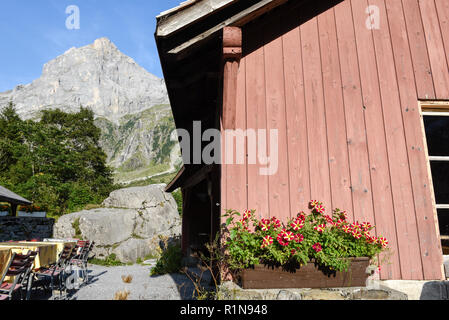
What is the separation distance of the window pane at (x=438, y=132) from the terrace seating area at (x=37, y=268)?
7.10 meters

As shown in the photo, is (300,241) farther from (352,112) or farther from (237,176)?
(352,112)

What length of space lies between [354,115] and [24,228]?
14188mm

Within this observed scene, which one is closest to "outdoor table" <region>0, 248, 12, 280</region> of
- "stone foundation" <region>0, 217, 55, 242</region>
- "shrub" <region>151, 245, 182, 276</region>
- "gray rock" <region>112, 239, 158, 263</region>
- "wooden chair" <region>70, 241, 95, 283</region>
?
"wooden chair" <region>70, 241, 95, 283</region>

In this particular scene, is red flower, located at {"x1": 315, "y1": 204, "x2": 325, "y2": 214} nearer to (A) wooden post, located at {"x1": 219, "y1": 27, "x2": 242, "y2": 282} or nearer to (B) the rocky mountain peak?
(A) wooden post, located at {"x1": 219, "y1": 27, "x2": 242, "y2": 282}

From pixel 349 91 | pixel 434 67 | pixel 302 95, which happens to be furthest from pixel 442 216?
pixel 302 95

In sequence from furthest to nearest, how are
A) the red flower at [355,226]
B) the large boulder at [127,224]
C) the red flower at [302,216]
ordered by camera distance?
the large boulder at [127,224], the red flower at [302,216], the red flower at [355,226]

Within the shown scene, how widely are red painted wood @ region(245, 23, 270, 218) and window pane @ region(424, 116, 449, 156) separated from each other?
3520mm

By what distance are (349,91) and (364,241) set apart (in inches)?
74.4

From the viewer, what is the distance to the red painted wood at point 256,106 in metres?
3.24

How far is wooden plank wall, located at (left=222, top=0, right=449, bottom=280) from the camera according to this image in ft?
10.7

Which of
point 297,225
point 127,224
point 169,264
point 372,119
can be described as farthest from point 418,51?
point 127,224

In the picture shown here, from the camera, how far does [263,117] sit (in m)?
3.46

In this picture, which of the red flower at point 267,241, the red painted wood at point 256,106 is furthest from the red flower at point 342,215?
the red flower at point 267,241

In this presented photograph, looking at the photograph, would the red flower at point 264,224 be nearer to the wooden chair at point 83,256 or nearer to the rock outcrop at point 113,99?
the wooden chair at point 83,256
